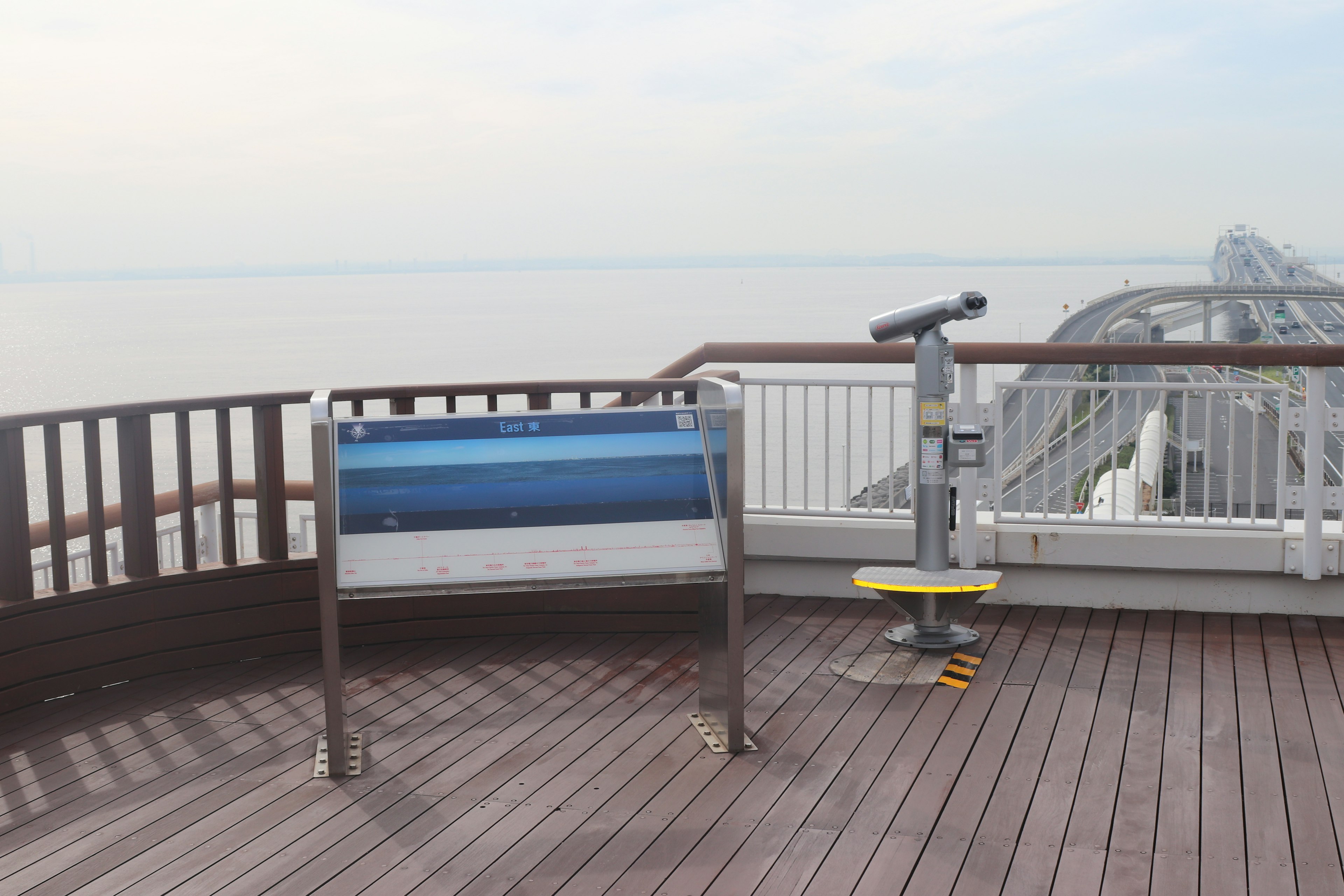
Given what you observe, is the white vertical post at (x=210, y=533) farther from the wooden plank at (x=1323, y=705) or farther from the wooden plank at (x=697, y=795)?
the wooden plank at (x=1323, y=705)

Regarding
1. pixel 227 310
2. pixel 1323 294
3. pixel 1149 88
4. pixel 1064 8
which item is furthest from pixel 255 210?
pixel 1149 88

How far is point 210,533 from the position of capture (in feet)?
15.5

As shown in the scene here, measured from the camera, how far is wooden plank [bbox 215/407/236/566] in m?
3.74

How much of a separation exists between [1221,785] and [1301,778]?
0.24 meters

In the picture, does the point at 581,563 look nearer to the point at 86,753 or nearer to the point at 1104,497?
the point at 86,753

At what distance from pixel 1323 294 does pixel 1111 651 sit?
17.5 feet

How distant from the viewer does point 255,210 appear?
49.1 meters

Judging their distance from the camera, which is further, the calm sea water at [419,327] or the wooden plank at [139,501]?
the calm sea water at [419,327]

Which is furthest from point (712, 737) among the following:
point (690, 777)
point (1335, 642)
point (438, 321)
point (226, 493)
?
A: point (438, 321)

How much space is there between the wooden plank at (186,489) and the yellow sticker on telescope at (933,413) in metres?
2.70

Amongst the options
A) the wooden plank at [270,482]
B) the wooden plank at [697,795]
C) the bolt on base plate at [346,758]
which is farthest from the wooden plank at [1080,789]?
the wooden plank at [270,482]

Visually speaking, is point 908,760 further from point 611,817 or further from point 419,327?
point 419,327

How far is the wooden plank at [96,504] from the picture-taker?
3406mm

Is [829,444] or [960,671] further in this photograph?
[829,444]
